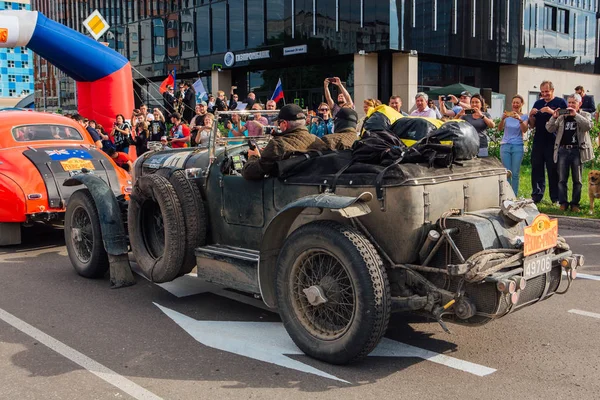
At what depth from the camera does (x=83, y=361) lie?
177 inches

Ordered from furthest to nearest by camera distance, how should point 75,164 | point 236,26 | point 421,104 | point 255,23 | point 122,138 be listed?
point 236,26 → point 255,23 → point 122,138 → point 421,104 → point 75,164

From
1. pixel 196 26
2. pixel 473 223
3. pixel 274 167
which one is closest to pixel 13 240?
pixel 274 167

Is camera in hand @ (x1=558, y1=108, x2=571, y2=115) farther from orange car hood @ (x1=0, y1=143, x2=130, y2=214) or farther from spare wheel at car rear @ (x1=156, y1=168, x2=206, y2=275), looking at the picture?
orange car hood @ (x1=0, y1=143, x2=130, y2=214)

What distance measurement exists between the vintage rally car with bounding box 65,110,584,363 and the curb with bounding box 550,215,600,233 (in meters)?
4.96

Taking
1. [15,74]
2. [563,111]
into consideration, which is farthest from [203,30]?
[15,74]

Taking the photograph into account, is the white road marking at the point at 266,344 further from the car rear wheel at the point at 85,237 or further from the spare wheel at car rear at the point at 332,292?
the car rear wheel at the point at 85,237

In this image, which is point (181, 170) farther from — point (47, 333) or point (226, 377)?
point (226, 377)

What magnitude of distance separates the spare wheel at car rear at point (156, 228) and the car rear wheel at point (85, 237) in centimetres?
70

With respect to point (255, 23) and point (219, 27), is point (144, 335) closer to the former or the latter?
point (255, 23)

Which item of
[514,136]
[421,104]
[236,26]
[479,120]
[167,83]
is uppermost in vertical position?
[236,26]

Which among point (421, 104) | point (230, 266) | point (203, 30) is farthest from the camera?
point (203, 30)

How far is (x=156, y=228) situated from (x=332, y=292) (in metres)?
2.44

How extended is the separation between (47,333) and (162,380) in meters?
1.50

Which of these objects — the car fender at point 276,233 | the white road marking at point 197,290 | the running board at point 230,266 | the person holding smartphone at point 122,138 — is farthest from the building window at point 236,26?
the car fender at point 276,233
